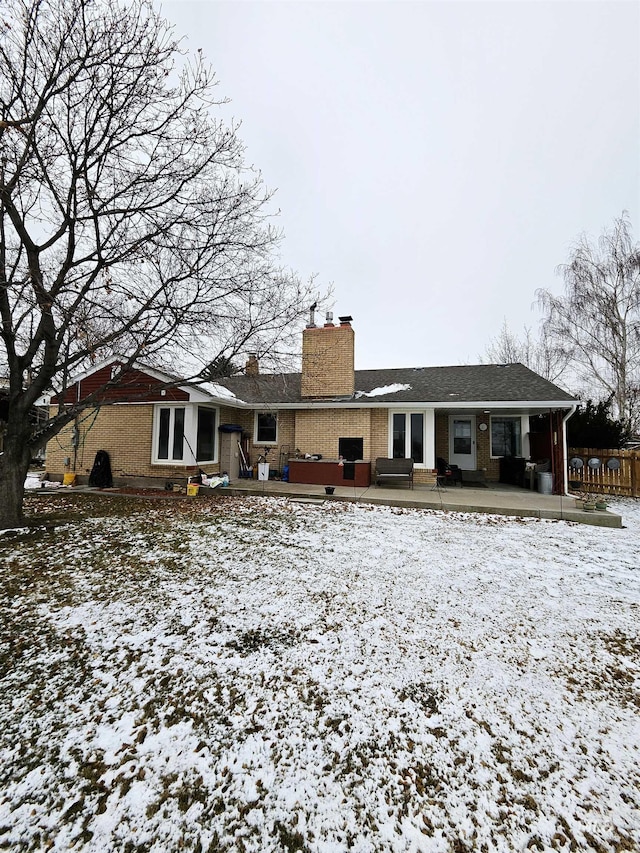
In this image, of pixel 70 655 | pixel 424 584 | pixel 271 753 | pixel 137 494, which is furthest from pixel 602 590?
pixel 137 494

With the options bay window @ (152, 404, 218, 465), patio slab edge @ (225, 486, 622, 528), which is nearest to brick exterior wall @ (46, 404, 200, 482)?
bay window @ (152, 404, 218, 465)

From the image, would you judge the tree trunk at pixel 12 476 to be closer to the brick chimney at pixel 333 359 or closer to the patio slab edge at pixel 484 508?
the patio slab edge at pixel 484 508

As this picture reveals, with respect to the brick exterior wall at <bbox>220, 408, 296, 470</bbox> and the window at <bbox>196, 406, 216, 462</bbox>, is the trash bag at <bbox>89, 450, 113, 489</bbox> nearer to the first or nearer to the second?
the window at <bbox>196, 406, 216, 462</bbox>

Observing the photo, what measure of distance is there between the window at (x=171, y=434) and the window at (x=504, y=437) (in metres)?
10.6

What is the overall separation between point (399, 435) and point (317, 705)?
32.2ft

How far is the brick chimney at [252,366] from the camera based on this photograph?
776cm

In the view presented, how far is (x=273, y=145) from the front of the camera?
855cm

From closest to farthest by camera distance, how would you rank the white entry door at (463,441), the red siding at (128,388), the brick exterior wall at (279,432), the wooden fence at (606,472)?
the red siding at (128,388), the wooden fence at (606,472), the brick exterior wall at (279,432), the white entry door at (463,441)

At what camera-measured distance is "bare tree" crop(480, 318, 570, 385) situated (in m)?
23.9

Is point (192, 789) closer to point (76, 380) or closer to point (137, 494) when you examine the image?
point (137, 494)

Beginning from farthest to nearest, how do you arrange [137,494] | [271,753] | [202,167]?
[137,494] → [202,167] → [271,753]

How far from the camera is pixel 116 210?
6.46m

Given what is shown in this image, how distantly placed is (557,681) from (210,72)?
364 inches

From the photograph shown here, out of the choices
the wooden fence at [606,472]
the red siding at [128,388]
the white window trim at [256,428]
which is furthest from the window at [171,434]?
the wooden fence at [606,472]
